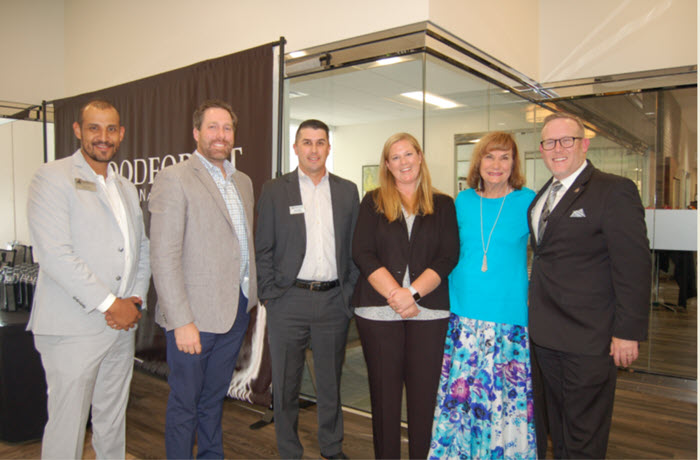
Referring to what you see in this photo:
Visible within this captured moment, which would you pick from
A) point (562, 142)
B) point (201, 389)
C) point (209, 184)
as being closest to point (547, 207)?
point (562, 142)

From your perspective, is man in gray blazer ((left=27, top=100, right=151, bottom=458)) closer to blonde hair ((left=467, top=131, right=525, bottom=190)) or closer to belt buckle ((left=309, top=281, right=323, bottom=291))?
belt buckle ((left=309, top=281, right=323, bottom=291))

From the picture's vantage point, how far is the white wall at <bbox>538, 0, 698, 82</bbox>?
398cm

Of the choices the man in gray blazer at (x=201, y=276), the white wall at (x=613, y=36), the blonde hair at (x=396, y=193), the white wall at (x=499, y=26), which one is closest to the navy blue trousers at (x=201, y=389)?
the man in gray blazer at (x=201, y=276)

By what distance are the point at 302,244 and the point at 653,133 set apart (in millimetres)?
3711

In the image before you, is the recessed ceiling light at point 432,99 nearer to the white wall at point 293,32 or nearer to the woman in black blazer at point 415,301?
the white wall at point 293,32

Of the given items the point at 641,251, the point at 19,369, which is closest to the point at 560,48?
the point at 641,251

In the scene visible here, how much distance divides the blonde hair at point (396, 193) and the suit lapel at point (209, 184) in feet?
2.42

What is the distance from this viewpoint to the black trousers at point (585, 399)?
2.05m

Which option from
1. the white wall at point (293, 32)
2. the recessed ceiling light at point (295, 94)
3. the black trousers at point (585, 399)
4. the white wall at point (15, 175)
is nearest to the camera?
the black trousers at point (585, 399)

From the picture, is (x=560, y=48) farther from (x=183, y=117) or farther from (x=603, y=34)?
(x=183, y=117)

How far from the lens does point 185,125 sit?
425 cm

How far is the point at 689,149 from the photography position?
4508mm

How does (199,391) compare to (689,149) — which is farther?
(689,149)

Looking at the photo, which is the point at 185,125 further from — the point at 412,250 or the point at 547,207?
the point at 547,207
